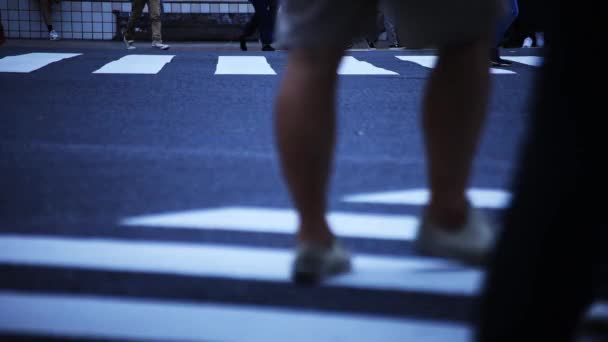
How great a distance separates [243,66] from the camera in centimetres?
822

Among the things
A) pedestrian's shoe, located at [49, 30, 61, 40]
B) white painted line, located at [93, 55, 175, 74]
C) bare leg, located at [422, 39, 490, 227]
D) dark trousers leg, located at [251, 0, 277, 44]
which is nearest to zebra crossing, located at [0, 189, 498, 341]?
bare leg, located at [422, 39, 490, 227]

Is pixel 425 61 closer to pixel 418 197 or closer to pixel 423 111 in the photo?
pixel 418 197

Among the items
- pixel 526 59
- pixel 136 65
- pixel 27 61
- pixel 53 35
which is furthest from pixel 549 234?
pixel 53 35

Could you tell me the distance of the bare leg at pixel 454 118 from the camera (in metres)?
2.02

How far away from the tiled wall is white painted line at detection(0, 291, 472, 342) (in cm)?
1580

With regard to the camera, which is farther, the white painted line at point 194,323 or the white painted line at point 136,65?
the white painted line at point 136,65

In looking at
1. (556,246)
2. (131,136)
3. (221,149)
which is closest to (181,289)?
(556,246)

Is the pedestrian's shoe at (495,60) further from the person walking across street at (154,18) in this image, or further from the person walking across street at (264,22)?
the person walking across street at (154,18)

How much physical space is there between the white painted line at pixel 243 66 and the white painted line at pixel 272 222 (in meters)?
4.89

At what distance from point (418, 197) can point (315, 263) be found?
965 mm

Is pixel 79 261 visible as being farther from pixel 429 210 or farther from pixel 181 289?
pixel 429 210

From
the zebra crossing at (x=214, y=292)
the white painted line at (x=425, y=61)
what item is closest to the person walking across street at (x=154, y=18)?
the white painted line at (x=425, y=61)

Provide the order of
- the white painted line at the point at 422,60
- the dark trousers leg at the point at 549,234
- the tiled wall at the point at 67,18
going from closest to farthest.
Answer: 1. the dark trousers leg at the point at 549,234
2. the white painted line at the point at 422,60
3. the tiled wall at the point at 67,18

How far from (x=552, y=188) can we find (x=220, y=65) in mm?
7366
